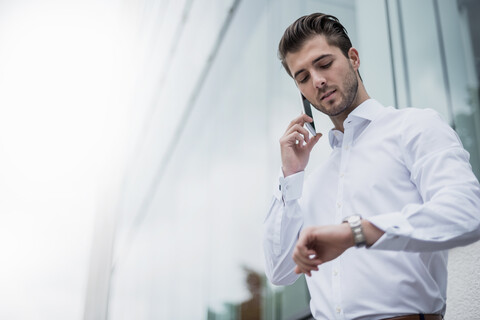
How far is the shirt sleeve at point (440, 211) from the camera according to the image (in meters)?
1.18

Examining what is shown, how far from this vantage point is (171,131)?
9.89 metres

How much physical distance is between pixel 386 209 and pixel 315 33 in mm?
758

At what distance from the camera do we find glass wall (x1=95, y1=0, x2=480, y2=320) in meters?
2.48

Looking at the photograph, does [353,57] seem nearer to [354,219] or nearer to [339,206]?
[339,206]

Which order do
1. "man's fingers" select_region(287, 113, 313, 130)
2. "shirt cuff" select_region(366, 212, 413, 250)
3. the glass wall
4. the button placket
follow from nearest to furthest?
"shirt cuff" select_region(366, 212, 413, 250)
the button placket
"man's fingers" select_region(287, 113, 313, 130)
the glass wall

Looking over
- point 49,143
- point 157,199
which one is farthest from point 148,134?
point 49,143

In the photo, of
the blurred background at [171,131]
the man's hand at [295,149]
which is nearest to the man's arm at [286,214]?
the man's hand at [295,149]

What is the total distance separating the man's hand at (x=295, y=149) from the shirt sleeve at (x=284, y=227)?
0.14 feet

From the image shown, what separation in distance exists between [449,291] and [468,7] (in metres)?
1.33

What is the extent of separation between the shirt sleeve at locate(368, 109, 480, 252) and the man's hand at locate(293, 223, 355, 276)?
78 millimetres

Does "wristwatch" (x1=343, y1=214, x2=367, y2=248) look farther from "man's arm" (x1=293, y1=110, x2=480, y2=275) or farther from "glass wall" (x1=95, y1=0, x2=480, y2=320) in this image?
"glass wall" (x1=95, y1=0, x2=480, y2=320)

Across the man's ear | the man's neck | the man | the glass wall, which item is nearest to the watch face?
the man

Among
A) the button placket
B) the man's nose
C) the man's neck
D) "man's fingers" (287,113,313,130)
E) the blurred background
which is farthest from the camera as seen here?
the blurred background

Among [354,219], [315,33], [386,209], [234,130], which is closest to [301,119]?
[315,33]
